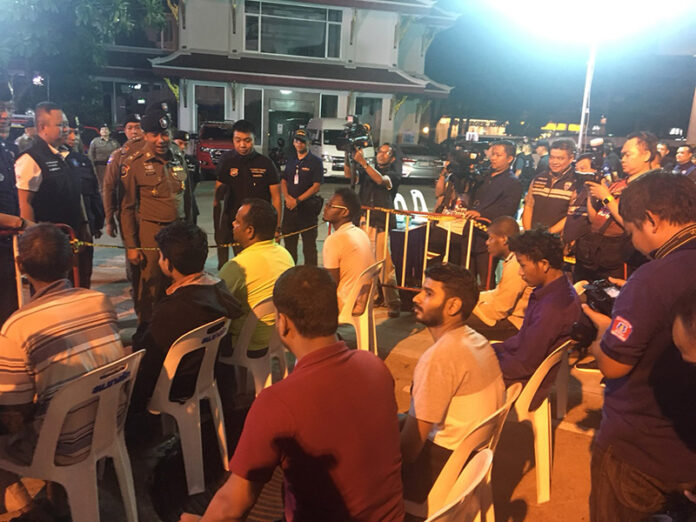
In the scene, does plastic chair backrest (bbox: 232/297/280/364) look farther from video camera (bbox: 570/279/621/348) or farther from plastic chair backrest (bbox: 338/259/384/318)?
video camera (bbox: 570/279/621/348)

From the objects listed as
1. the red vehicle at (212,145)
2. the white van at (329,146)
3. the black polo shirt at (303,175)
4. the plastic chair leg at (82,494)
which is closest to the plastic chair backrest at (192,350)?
the plastic chair leg at (82,494)

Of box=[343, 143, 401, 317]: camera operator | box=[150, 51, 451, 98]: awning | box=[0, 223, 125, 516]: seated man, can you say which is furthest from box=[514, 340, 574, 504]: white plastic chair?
box=[150, 51, 451, 98]: awning

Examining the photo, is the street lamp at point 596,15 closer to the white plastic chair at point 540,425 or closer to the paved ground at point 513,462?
the paved ground at point 513,462

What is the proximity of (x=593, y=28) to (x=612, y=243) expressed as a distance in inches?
317

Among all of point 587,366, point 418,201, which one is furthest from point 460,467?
point 418,201

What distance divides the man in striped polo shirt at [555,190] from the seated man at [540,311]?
229cm

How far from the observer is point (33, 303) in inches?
95.8

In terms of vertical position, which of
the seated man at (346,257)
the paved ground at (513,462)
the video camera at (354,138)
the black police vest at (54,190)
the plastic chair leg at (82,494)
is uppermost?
the video camera at (354,138)

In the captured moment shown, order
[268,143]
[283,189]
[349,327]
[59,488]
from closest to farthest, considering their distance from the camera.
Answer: [59,488], [349,327], [283,189], [268,143]

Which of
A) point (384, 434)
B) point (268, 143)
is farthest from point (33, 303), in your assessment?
point (268, 143)

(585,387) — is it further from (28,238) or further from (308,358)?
(28,238)

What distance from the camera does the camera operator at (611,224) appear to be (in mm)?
4812

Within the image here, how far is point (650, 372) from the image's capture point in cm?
190

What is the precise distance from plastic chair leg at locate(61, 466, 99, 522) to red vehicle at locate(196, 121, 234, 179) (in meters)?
15.3
